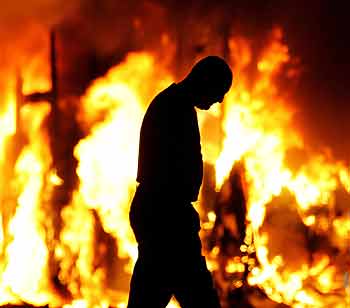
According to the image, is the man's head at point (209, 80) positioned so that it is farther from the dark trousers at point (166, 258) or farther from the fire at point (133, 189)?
the fire at point (133, 189)

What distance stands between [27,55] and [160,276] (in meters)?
3.68

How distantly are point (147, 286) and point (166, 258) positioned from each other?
0.17 meters

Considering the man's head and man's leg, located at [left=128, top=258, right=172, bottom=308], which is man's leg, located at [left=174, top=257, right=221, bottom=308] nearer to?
man's leg, located at [left=128, top=258, right=172, bottom=308]

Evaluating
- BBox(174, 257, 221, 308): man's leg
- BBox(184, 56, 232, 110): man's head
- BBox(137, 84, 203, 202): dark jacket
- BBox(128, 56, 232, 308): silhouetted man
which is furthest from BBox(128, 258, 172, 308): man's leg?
BBox(184, 56, 232, 110): man's head

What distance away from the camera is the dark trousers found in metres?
3.35

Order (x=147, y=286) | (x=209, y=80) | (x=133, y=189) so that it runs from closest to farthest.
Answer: (x=147, y=286), (x=209, y=80), (x=133, y=189)

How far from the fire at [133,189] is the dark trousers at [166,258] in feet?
9.06

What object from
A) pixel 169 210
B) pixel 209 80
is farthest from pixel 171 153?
pixel 209 80

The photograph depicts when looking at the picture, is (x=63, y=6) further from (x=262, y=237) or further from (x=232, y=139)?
(x=262, y=237)

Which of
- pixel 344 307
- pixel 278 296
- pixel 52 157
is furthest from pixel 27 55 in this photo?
pixel 344 307

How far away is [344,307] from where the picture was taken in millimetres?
5824

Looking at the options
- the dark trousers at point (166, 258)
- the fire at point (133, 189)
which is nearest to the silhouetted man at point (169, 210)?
the dark trousers at point (166, 258)

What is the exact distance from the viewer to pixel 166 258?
3.38 metres

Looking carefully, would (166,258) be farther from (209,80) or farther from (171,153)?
(209,80)
